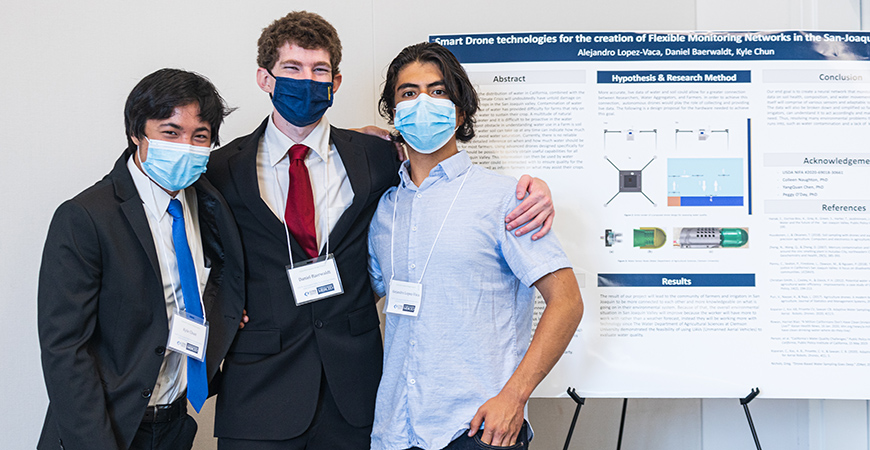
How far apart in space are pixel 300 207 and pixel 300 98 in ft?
1.02

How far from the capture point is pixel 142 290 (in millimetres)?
1616

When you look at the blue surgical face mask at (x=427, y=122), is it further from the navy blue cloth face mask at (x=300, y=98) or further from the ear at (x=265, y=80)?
the ear at (x=265, y=80)

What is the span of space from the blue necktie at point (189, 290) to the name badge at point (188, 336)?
1.0 inches

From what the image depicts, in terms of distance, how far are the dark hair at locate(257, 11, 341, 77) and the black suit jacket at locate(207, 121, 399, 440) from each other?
0.27 m

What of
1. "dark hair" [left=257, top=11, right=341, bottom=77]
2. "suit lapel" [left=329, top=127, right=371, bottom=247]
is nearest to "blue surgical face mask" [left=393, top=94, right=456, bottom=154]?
"suit lapel" [left=329, top=127, right=371, bottom=247]

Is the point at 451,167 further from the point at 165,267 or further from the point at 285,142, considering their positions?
the point at 165,267

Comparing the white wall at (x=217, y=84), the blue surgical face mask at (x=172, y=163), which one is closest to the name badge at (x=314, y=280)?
the blue surgical face mask at (x=172, y=163)

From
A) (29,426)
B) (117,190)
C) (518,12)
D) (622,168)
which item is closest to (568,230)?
(622,168)

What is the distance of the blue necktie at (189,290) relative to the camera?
1696mm

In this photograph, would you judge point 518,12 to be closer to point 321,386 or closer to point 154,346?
point 321,386

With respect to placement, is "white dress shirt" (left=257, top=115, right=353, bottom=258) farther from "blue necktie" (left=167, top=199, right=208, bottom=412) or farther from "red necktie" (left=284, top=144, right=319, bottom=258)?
"blue necktie" (left=167, top=199, right=208, bottom=412)

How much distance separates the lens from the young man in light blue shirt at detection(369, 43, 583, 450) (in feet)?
5.23

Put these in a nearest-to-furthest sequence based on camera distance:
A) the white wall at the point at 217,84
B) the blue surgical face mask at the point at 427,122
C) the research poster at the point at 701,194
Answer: the blue surgical face mask at the point at 427,122
the research poster at the point at 701,194
the white wall at the point at 217,84

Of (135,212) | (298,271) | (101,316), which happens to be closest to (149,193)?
(135,212)
